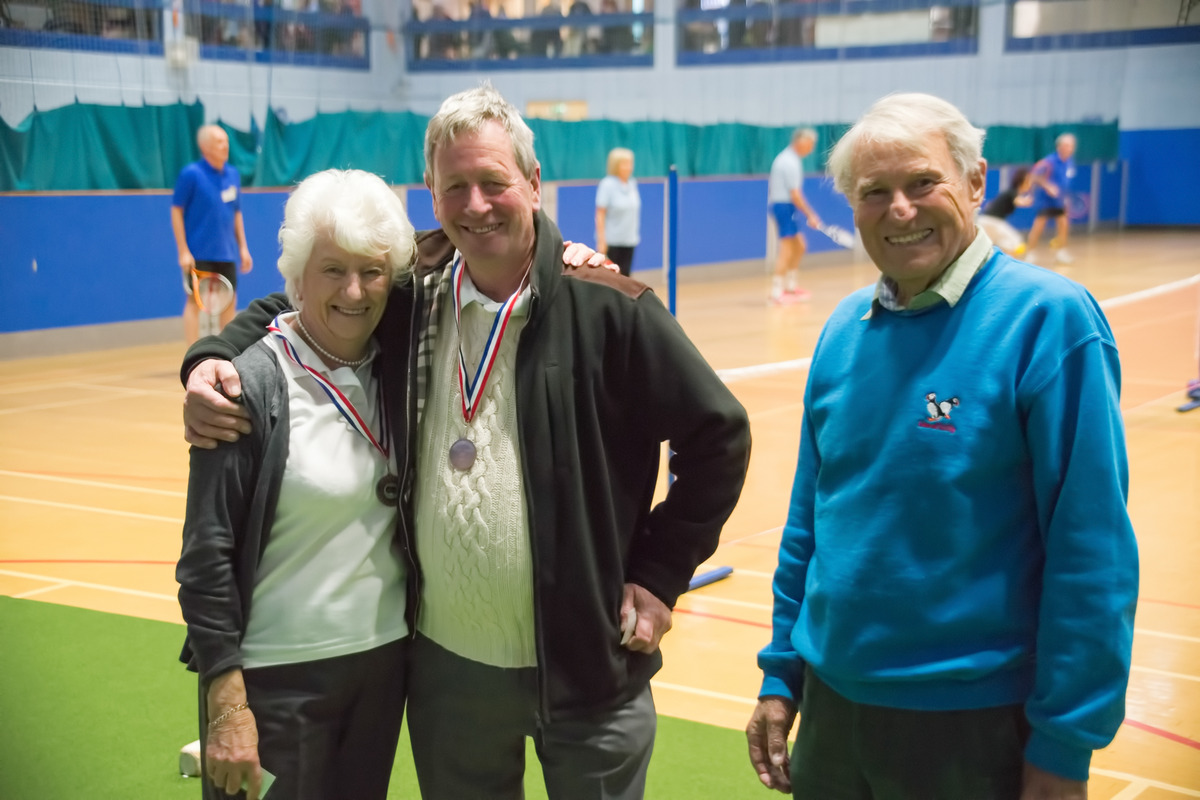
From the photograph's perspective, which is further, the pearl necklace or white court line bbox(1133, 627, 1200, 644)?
white court line bbox(1133, 627, 1200, 644)

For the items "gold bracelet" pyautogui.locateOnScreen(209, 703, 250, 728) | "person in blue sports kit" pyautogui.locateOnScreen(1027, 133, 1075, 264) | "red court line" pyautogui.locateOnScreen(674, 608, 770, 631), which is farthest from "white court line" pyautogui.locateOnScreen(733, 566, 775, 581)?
"person in blue sports kit" pyautogui.locateOnScreen(1027, 133, 1075, 264)

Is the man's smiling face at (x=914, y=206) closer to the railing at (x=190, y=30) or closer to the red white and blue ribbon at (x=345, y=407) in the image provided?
the red white and blue ribbon at (x=345, y=407)

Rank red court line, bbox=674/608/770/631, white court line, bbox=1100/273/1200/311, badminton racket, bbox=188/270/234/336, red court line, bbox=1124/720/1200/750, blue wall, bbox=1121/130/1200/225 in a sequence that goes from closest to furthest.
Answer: red court line, bbox=1124/720/1200/750
red court line, bbox=674/608/770/631
badminton racket, bbox=188/270/234/336
white court line, bbox=1100/273/1200/311
blue wall, bbox=1121/130/1200/225

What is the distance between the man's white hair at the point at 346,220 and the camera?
2287 millimetres

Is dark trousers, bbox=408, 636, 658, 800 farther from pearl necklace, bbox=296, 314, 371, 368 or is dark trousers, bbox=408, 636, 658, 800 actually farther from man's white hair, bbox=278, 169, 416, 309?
man's white hair, bbox=278, 169, 416, 309

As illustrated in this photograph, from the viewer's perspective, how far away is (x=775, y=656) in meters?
2.25

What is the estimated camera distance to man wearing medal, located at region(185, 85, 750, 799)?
7.39 feet

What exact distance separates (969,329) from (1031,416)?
17 centimetres

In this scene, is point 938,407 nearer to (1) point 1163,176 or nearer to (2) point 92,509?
(2) point 92,509

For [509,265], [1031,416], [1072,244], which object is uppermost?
[509,265]

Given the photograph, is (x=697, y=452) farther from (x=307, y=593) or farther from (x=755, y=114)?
(x=755, y=114)

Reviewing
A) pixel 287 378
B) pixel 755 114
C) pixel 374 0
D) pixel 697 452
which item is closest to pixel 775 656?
pixel 697 452

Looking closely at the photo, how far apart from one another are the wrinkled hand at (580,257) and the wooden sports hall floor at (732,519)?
6.61ft

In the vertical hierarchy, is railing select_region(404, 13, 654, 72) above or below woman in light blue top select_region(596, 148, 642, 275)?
above
